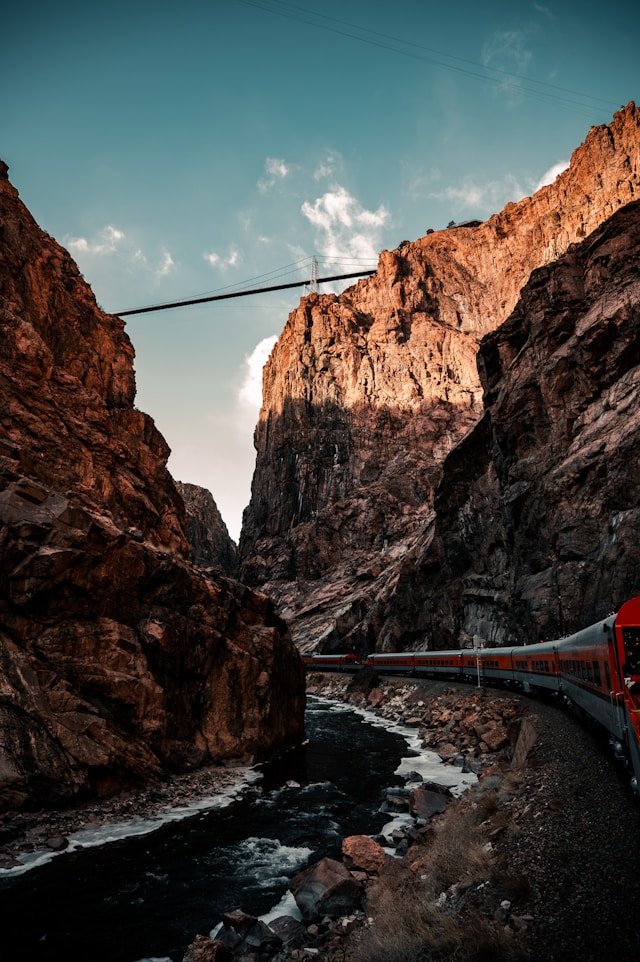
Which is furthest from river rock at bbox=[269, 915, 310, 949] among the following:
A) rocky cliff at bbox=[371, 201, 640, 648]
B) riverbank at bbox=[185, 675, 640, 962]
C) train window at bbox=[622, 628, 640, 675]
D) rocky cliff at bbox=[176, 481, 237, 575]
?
rocky cliff at bbox=[176, 481, 237, 575]

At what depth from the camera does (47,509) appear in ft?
65.8

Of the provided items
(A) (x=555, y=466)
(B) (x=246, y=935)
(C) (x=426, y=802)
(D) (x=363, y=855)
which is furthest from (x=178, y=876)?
(A) (x=555, y=466)

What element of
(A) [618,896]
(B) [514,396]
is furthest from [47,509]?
(B) [514,396]

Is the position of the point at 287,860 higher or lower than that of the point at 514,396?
lower

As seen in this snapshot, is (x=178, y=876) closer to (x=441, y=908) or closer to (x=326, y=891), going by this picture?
(x=326, y=891)

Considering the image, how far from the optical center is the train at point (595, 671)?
9836mm

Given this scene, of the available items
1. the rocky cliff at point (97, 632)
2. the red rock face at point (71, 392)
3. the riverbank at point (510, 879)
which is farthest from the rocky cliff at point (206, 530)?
the riverbank at point (510, 879)

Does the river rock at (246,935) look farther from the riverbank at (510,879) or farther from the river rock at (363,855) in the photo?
the river rock at (363,855)

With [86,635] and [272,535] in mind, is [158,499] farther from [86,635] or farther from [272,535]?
[272,535]

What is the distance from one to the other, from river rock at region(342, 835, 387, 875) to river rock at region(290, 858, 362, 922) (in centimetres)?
43

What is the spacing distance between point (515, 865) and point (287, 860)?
7431 mm

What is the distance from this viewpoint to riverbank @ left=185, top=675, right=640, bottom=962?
580cm

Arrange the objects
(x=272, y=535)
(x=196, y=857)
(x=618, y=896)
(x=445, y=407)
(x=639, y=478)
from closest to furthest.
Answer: (x=618, y=896) < (x=196, y=857) < (x=639, y=478) < (x=445, y=407) < (x=272, y=535)

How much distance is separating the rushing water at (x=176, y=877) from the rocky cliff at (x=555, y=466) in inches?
700
